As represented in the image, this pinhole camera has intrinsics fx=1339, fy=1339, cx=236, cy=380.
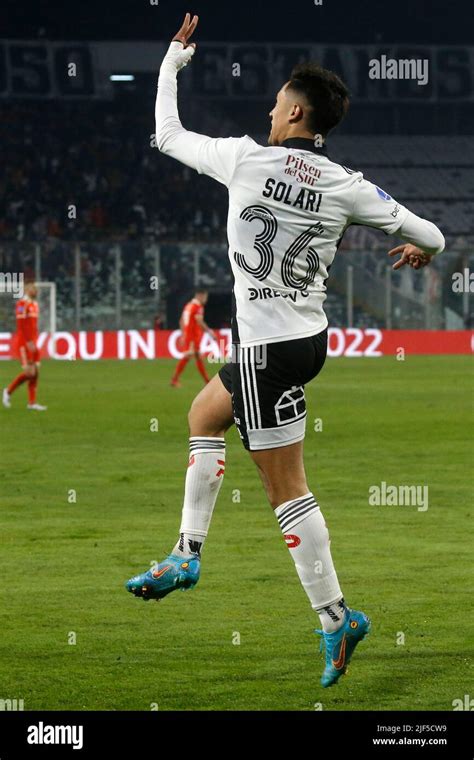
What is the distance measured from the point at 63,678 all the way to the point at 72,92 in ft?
130

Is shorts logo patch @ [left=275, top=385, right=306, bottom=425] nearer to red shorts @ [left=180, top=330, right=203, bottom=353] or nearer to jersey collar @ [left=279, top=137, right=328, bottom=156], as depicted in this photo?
jersey collar @ [left=279, top=137, right=328, bottom=156]

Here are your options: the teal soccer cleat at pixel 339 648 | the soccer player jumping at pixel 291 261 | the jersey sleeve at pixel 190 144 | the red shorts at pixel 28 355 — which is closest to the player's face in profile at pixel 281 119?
the soccer player jumping at pixel 291 261

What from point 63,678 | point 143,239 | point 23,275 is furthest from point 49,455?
point 143,239

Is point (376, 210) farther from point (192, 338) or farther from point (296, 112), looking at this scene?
point (192, 338)

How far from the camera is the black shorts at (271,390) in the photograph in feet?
16.5

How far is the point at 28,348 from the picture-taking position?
2106cm

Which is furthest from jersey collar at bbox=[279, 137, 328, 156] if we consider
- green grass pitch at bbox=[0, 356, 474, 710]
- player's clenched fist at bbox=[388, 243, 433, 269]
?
green grass pitch at bbox=[0, 356, 474, 710]

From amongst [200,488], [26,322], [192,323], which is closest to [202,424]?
[200,488]

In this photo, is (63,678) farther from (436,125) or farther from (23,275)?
(436,125)

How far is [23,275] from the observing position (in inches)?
1492

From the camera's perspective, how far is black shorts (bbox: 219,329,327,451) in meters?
5.04

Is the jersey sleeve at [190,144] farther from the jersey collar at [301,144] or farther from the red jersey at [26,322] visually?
the red jersey at [26,322]

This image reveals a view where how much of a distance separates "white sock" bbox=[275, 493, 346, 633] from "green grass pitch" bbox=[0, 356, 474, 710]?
351mm

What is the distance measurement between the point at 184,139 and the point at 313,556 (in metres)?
1.66
